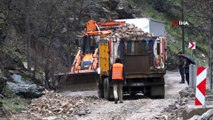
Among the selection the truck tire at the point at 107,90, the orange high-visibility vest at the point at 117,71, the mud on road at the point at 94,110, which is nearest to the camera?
the mud on road at the point at 94,110

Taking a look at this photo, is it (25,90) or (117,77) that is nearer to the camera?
(25,90)

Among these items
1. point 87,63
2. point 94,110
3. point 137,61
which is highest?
point 137,61

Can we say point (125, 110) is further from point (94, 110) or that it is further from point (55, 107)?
point (55, 107)

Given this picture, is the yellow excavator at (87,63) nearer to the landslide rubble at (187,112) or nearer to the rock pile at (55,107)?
the rock pile at (55,107)

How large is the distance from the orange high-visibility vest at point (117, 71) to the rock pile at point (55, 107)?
1556 millimetres

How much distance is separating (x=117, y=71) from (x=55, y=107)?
3091 millimetres

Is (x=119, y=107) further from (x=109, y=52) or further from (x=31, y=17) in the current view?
(x=31, y=17)

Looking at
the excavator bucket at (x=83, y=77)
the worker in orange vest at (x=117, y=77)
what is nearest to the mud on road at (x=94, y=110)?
the worker in orange vest at (x=117, y=77)

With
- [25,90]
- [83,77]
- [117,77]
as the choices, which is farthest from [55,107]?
[83,77]

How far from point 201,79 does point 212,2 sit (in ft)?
19.1

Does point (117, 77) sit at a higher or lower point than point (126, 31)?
lower

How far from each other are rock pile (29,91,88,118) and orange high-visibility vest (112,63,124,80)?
61.3 inches

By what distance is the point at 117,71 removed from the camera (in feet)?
65.2

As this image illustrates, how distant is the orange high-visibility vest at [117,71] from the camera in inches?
779
